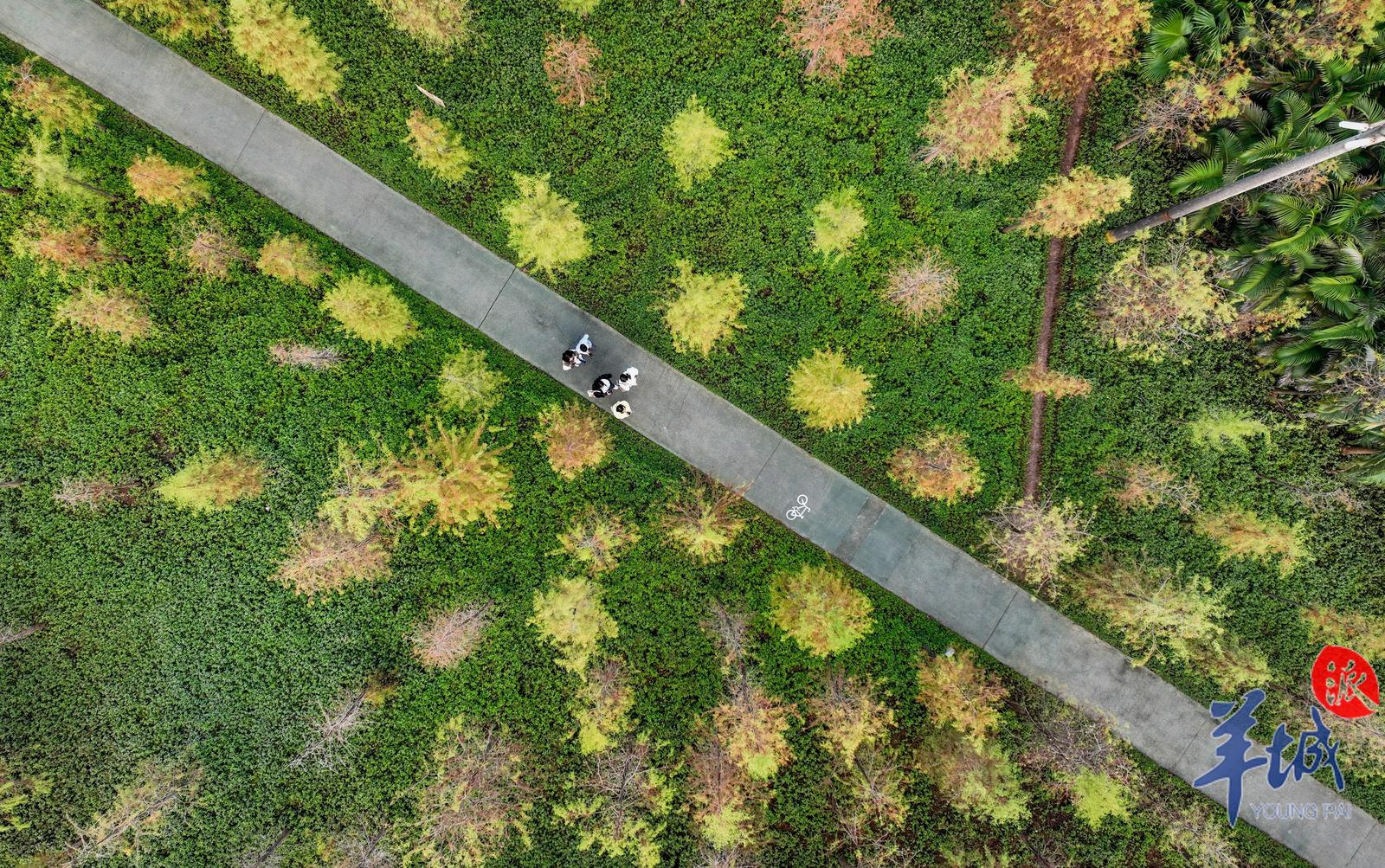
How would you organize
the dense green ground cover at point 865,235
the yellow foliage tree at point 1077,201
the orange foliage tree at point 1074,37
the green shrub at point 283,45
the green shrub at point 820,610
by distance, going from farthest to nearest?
the dense green ground cover at point 865,235 < the green shrub at point 820,610 < the yellow foliage tree at point 1077,201 < the green shrub at point 283,45 < the orange foliage tree at point 1074,37

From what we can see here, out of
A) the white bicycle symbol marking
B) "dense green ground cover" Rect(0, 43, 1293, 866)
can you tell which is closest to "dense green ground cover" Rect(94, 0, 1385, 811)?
the white bicycle symbol marking

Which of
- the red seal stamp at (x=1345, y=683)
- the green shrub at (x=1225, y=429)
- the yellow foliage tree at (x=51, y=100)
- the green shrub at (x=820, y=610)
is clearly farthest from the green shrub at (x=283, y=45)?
the red seal stamp at (x=1345, y=683)

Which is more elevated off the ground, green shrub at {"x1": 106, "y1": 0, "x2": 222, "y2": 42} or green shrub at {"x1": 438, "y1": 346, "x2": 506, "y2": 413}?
green shrub at {"x1": 106, "y1": 0, "x2": 222, "y2": 42}

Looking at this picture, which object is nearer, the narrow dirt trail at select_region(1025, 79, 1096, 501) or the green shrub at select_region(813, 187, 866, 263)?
the green shrub at select_region(813, 187, 866, 263)

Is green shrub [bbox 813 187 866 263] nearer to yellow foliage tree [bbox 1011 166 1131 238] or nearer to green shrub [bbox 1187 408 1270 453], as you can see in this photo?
yellow foliage tree [bbox 1011 166 1131 238]

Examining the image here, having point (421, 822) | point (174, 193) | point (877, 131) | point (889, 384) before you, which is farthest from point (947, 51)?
point (421, 822)

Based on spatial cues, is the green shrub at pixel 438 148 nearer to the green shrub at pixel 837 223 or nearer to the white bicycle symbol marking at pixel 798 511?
the green shrub at pixel 837 223
